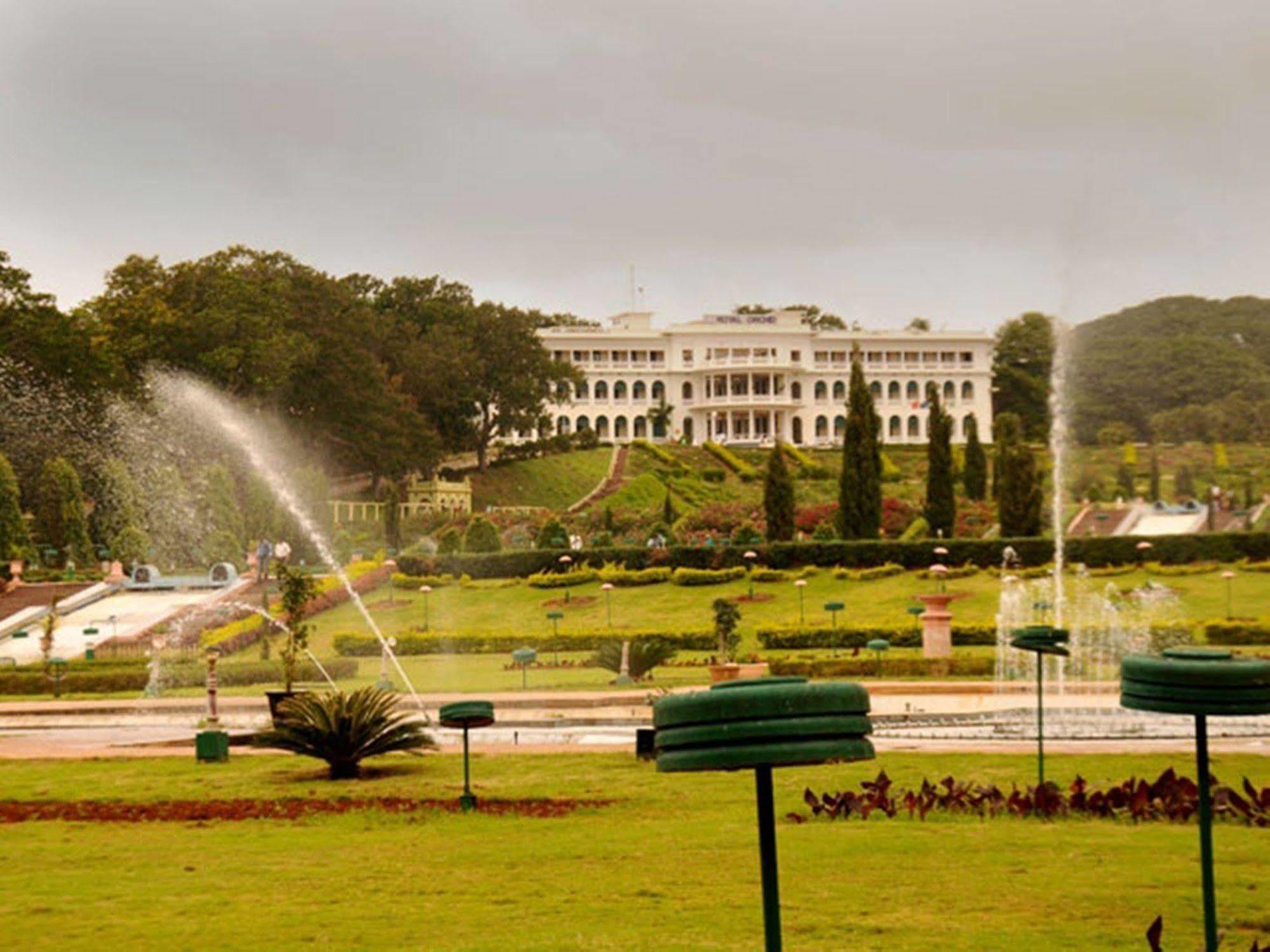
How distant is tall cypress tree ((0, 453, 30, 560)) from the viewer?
47.8 meters

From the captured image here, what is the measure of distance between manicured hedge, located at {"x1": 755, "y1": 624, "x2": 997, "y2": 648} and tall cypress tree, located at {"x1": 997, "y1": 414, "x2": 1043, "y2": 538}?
42.2ft

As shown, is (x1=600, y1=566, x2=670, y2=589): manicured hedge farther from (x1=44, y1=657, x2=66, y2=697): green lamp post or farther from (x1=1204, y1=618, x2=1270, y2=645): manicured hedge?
(x1=1204, y1=618, x2=1270, y2=645): manicured hedge

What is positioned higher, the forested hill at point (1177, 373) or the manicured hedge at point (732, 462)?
the forested hill at point (1177, 373)

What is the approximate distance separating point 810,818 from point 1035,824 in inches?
57.5

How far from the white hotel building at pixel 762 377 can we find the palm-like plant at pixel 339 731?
3626 inches

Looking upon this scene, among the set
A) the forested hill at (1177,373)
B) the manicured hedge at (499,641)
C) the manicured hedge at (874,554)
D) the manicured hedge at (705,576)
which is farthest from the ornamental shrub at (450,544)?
the forested hill at (1177,373)

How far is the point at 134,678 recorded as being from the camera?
97.6 feet

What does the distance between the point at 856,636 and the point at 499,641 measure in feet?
24.1

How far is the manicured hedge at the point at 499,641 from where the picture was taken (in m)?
32.9

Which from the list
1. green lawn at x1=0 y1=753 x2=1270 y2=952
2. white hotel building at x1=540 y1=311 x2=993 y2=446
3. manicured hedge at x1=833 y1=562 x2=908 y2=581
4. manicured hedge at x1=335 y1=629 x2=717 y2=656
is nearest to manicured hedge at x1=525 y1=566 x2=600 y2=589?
manicured hedge at x1=833 y1=562 x2=908 y2=581

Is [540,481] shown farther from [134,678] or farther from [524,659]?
[524,659]

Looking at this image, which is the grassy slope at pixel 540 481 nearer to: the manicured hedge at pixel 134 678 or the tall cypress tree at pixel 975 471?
the tall cypress tree at pixel 975 471

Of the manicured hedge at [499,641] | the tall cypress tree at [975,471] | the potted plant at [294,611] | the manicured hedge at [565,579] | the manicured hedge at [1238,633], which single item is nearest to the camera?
the potted plant at [294,611]

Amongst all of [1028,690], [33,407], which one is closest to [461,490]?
[33,407]
